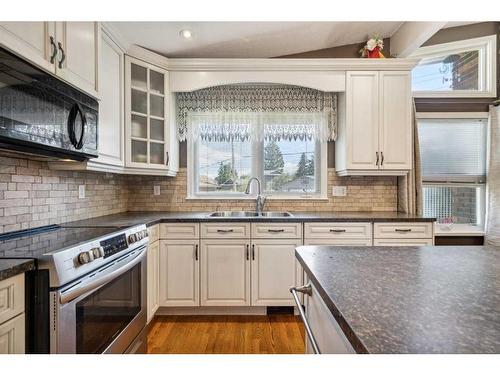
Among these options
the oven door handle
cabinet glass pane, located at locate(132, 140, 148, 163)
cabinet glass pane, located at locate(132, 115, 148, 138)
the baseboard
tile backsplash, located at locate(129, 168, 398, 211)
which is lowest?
the baseboard

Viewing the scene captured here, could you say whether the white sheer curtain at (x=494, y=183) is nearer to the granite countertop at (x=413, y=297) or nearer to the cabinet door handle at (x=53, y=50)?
the granite countertop at (x=413, y=297)

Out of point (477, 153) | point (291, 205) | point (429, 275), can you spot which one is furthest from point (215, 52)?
point (477, 153)

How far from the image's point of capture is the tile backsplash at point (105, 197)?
5.57 feet

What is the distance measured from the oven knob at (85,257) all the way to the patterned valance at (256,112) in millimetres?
1917

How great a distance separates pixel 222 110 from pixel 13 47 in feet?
6.69

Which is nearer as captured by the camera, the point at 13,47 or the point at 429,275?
the point at 429,275

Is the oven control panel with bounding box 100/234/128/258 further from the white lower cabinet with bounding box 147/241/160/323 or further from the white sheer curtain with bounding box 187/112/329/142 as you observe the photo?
the white sheer curtain with bounding box 187/112/329/142

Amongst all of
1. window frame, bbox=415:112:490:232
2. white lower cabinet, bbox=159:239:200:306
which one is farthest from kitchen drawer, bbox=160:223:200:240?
window frame, bbox=415:112:490:232

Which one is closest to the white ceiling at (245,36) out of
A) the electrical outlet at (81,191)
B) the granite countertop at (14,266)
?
the electrical outlet at (81,191)

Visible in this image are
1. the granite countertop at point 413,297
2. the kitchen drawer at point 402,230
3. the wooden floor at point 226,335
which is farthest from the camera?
the kitchen drawer at point 402,230

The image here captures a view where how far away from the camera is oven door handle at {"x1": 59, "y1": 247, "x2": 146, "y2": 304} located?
1.16 m

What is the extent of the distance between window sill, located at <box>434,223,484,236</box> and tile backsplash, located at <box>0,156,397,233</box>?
0.55 metres
